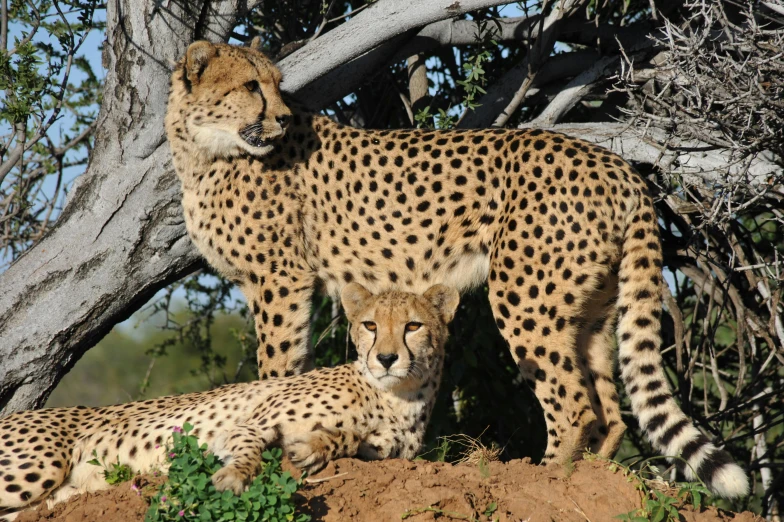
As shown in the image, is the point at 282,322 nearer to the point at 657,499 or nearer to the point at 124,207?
the point at 124,207

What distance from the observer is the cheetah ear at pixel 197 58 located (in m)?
4.75

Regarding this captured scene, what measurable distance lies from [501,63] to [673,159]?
1913 mm

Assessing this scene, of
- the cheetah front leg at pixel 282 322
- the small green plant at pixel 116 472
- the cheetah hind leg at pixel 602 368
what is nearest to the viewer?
the small green plant at pixel 116 472

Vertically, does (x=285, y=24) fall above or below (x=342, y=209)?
above

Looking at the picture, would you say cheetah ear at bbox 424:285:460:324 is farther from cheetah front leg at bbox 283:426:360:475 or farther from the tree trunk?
the tree trunk

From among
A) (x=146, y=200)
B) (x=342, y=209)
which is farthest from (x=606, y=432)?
(x=146, y=200)

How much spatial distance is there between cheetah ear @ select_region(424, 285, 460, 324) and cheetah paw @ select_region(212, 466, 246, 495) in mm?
1493

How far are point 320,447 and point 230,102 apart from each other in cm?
207

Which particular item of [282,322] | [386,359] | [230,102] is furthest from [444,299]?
[230,102]

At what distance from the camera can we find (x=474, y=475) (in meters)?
3.71

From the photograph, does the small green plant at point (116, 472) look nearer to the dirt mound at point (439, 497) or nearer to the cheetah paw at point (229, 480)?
the dirt mound at point (439, 497)

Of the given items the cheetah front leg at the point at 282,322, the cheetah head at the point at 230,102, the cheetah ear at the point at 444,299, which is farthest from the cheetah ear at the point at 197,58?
the cheetah ear at the point at 444,299

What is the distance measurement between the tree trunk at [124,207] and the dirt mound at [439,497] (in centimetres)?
143

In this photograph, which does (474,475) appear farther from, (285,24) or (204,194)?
(285,24)
